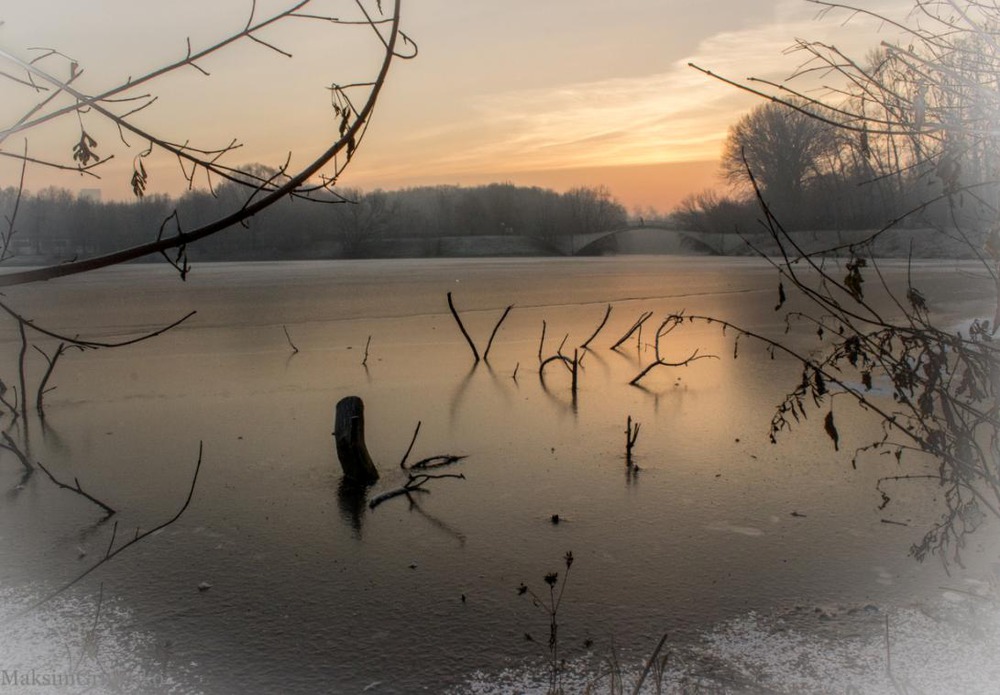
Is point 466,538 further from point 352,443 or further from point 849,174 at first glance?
point 849,174

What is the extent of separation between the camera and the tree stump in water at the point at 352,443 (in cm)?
547

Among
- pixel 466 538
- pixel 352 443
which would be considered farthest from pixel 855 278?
pixel 352 443

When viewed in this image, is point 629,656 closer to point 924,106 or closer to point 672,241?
point 924,106

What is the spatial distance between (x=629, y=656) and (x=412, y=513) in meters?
1.93

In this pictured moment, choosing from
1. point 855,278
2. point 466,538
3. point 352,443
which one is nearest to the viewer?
point 855,278

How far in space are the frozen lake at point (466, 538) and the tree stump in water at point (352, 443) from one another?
146 millimetres

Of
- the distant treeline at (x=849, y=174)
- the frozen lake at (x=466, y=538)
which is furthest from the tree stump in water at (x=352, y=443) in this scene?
the distant treeline at (x=849, y=174)

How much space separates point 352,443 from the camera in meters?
5.46

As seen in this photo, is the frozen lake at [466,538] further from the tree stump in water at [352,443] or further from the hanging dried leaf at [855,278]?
the hanging dried leaf at [855,278]

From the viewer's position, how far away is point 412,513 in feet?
16.1

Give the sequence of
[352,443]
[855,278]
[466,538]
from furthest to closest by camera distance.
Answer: [352,443], [466,538], [855,278]

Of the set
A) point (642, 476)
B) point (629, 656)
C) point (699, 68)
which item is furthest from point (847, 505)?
point (699, 68)

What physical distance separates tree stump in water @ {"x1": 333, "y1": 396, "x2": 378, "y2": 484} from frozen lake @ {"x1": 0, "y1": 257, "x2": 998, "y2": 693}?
0.48 feet

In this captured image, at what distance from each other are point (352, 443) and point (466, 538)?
4.20ft
